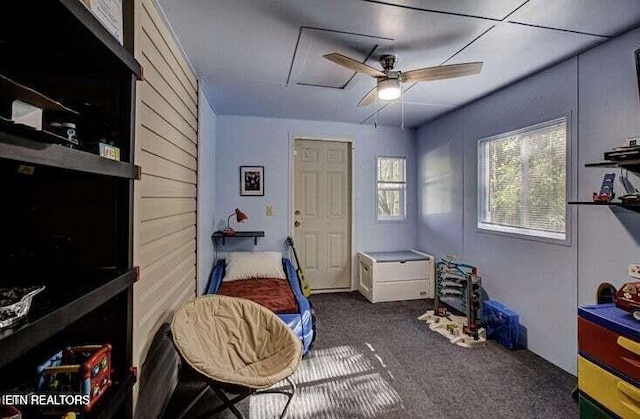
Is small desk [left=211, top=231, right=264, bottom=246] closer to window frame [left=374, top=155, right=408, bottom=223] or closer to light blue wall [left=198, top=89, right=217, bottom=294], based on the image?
light blue wall [left=198, top=89, right=217, bottom=294]

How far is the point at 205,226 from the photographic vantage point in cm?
346

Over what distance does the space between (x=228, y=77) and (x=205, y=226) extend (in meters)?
1.55

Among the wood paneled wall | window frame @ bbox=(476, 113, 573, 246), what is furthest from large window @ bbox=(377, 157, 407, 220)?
the wood paneled wall

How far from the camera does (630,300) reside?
172cm

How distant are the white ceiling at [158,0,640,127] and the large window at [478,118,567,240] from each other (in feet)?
1.86

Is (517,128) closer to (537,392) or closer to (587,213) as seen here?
(587,213)

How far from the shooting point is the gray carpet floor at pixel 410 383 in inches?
81.2

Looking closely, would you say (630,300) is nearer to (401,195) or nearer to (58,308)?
(58,308)

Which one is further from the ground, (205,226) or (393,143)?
(393,143)

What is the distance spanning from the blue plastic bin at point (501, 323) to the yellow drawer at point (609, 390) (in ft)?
3.40

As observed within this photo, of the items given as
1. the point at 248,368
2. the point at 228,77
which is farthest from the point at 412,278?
the point at 228,77

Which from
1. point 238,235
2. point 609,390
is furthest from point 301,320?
point 609,390

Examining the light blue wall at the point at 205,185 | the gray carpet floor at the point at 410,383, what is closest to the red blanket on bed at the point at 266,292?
the light blue wall at the point at 205,185

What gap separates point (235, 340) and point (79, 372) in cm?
127
